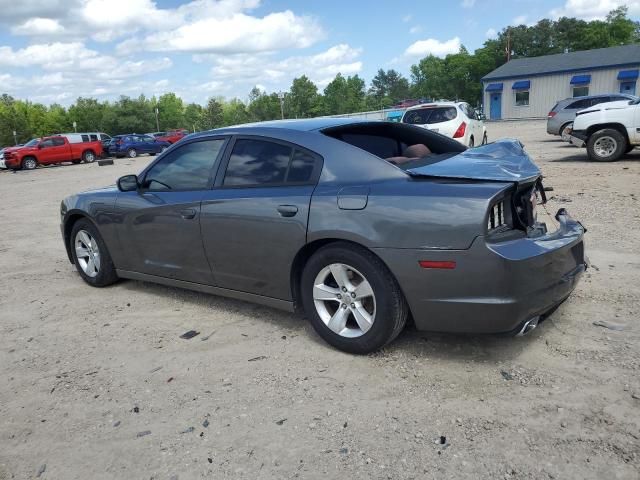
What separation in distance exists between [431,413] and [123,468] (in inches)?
62.5

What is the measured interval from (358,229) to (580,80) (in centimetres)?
4896

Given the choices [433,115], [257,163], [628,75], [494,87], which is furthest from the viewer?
[494,87]

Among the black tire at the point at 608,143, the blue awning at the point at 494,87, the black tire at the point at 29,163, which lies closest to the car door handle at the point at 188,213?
the black tire at the point at 608,143

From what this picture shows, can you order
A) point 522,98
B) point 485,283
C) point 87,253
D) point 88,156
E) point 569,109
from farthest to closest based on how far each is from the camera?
point 522,98, point 88,156, point 569,109, point 87,253, point 485,283

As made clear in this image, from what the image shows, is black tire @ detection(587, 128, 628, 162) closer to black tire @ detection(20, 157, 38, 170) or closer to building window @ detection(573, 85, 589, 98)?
black tire @ detection(20, 157, 38, 170)

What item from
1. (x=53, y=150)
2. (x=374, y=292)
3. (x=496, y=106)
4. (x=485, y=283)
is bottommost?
(x=374, y=292)

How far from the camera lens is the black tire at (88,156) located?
31.0 m

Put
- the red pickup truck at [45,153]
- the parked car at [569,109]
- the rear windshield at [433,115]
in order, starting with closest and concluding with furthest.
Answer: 1. the rear windshield at [433,115]
2. the parked car at [569,109]
3. the red pickup truck at [45,153]

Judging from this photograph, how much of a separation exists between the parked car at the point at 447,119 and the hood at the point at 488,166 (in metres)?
9.76

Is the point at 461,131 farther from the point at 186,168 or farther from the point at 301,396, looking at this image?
the point at 301,396

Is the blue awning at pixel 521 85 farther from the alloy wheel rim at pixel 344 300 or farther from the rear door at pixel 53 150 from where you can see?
the alloy wheel rim at pixel 344 300

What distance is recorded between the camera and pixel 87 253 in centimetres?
552

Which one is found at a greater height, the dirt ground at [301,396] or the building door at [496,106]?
the building door at [496,106]

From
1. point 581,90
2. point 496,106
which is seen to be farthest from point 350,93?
point 581,90
